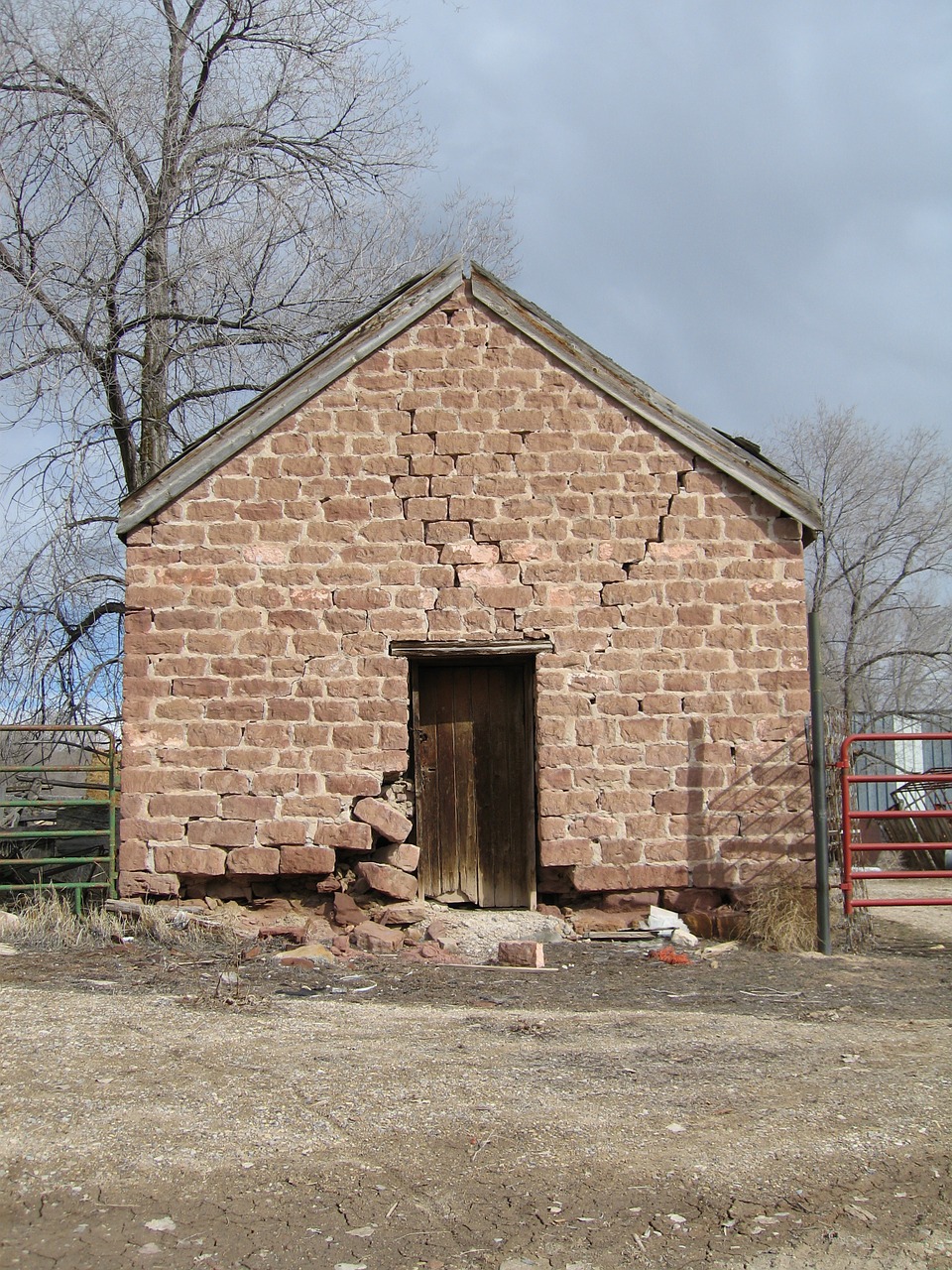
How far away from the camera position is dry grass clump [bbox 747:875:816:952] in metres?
8.27

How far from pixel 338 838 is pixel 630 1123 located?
456cm

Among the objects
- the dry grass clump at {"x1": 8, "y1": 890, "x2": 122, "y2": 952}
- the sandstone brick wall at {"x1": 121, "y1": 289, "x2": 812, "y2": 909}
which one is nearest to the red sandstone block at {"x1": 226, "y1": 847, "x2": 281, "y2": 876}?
the sandstone brick wall at {"x1": 121, "y1": 289, "x2": 812, "y2": 909}

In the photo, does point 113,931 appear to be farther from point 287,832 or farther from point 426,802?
point 426,802

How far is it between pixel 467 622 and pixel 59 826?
457cm

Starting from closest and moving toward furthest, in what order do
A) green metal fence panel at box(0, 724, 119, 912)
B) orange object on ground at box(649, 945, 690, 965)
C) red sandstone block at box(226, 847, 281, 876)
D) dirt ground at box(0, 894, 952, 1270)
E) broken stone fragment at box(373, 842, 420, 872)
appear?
dirt ground at box(0, 894, 952, 1270) < orange object on ground at box(649, 945, 690, 965) < red sandstone block at box(226, 847, 281, 876) < broken stone fragment at box(373, 842, 420, 872) < green metal fence panel at box(0, 724, 119, 912)

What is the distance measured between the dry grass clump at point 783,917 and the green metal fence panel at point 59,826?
504 centimetres

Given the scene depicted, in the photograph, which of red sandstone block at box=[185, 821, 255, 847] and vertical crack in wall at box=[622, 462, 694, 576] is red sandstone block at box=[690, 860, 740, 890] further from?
red sandstone block at box=[185, 821, 255, 847]

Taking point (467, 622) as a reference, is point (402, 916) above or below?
below

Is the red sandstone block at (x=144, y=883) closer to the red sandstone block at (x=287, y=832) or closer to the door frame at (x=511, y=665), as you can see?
the red sandstone block at (x=287, y=832)

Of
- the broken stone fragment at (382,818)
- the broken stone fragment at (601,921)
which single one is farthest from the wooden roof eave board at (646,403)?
the broken stone fragment at (382,818)

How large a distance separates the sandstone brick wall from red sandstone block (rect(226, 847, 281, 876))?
0.08 ft

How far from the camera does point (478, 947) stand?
8.25 m

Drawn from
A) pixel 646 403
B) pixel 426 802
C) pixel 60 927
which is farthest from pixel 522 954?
pixel 646 403

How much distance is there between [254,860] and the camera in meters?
8.55
